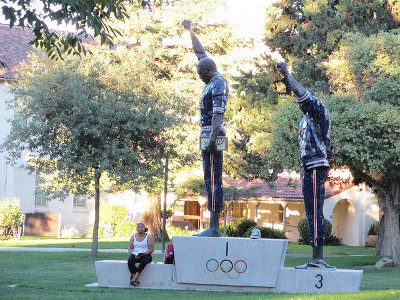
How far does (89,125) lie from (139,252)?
9.91 m

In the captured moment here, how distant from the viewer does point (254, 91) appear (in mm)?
25328

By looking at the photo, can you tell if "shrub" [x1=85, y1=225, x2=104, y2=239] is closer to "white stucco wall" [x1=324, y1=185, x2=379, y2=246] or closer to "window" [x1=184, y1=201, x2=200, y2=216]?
"window" [x1=184, y1=201, x2=200, y2=216]

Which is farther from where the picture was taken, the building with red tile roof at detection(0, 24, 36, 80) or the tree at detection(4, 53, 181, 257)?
the building with red tile roof at detection(0, 24, 36, 80)

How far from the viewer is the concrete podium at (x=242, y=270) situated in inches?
410

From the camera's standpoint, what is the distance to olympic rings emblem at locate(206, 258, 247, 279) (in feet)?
35.4

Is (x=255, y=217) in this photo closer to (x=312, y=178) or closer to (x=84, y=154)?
(x=84, y=154)

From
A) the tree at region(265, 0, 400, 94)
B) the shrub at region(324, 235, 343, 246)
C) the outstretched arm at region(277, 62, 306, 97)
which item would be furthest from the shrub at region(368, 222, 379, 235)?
the outstretched arm at region(277, 62, 306, 97)

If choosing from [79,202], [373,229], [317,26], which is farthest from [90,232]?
[317,26]

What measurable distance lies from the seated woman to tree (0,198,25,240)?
22627 mm

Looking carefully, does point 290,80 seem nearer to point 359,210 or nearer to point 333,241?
point 333,241

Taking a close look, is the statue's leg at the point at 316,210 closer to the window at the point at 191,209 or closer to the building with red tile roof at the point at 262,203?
the building with red tile roof at the point at 262,203

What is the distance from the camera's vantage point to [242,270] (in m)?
10.8

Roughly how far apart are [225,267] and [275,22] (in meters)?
16.0

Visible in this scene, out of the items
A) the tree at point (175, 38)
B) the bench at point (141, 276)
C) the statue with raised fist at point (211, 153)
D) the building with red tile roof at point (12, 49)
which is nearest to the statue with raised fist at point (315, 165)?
the statue with raised fist at point (211, 153)
